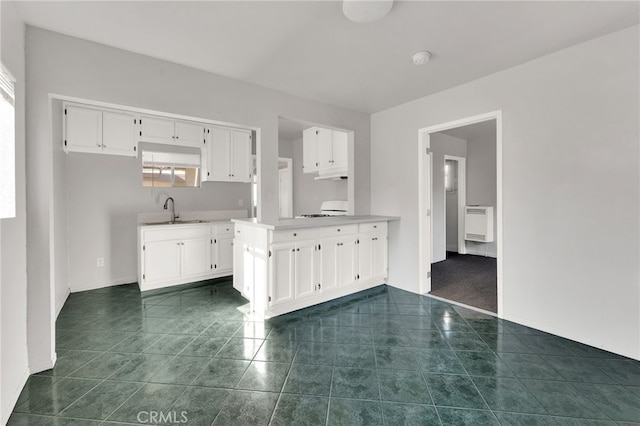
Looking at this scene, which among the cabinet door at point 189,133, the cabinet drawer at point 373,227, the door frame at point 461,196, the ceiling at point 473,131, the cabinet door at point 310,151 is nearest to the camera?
the cabinet drawer at point 373,227

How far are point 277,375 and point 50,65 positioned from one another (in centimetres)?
262

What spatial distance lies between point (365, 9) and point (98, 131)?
3.05 metres

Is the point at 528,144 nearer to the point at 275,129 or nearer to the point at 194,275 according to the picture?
the point at 275,129

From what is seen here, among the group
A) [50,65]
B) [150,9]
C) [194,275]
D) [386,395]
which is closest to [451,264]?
[386,395]

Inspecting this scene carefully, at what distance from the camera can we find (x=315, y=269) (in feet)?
9.59

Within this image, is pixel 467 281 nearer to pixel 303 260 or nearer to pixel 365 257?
pixel 365 257

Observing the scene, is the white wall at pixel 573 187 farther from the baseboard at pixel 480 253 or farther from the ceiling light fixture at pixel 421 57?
the baseboard at pixel 480 253

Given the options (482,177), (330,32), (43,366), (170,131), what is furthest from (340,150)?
(43,366)

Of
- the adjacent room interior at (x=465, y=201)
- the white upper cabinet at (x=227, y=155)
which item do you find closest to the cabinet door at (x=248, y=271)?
the white upper cabinet at (x=227, y=155)

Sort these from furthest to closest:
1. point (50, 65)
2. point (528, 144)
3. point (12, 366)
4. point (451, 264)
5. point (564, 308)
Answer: point (451, 264) → point (528, 144) → point (564, 308) → point (50, 65) → point (12, 366)

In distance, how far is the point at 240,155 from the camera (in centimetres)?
406

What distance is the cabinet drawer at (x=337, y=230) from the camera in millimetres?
2954

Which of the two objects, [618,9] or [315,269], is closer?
[618,9]

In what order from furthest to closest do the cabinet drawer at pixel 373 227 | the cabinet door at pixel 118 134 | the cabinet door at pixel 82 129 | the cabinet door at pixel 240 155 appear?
the cabinet door at pixel 240 155 < the cabinet drawer at pixel 373 227 < the cabinet door at pixel 118 134 < the cabinet door at pixel 82 129
